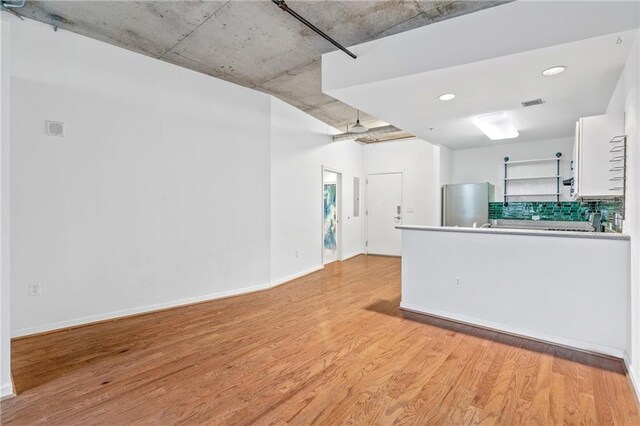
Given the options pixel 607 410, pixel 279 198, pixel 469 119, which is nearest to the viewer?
pixel 607 410

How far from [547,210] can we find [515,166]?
96 centimetres

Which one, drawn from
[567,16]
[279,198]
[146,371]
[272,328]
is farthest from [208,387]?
[567,16]

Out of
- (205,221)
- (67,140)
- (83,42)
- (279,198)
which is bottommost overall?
(205,221)

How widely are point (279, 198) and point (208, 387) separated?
3436 millimetres

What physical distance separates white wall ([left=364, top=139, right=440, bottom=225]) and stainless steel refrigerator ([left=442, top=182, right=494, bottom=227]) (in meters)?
1.20

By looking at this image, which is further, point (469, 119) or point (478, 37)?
point (469, 119)

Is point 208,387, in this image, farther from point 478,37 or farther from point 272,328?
point 478,37

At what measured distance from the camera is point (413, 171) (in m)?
7.54

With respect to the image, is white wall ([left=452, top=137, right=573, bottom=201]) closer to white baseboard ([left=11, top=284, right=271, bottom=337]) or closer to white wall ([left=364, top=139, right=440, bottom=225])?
white wall ([left=364, top=139, right=440, bottom=225])

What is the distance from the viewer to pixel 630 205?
8.49 ft

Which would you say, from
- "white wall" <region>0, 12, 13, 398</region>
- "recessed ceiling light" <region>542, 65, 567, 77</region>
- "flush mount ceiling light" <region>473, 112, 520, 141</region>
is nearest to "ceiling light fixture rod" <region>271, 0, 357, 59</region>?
"recessed ceiling light" <region>542, 65, 567, 77</region>

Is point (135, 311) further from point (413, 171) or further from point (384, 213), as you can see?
point (413, 171)

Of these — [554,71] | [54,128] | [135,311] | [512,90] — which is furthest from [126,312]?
[554,71]

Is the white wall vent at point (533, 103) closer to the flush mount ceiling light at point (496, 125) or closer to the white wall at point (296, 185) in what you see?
the flush mount ceiling light at point (496, 125)
